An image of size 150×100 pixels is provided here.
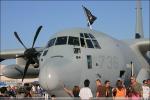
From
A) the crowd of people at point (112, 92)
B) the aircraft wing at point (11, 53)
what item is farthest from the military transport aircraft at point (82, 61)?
the aircraft wing at point (11, 53)

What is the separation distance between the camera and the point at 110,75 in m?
15.6

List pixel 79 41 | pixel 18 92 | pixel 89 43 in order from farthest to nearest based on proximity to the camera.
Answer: pixel 18 92 → pixel 89 43 → pixel 79 41

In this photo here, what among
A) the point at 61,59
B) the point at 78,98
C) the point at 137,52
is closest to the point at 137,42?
the point at 137,52

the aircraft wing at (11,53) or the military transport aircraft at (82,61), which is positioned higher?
the aircraft wing at (11,53)

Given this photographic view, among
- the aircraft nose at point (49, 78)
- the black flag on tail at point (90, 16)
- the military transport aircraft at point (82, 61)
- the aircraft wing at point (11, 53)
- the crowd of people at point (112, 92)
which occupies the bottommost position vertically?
the crowd of people at point (112, 92)

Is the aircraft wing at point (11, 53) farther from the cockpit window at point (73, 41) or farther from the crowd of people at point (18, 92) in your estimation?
the cockpit window at point (73, 41)

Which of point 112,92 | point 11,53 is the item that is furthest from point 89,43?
point 11,53

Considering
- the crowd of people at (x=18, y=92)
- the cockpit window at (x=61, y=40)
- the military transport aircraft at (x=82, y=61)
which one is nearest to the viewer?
the military transport aircraft at (x=82, y=61)

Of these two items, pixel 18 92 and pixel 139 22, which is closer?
pixel 18 92

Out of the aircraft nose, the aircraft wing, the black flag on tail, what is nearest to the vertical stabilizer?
the black flag on tail

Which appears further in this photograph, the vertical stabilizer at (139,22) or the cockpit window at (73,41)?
the vertical stabilizer at (139,22)

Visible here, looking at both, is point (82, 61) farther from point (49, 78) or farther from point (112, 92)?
point (49, 78)

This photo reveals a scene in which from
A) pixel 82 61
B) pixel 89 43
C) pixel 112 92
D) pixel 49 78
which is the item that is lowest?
pixel 112 92

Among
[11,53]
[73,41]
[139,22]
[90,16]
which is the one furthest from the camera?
[139,22]
